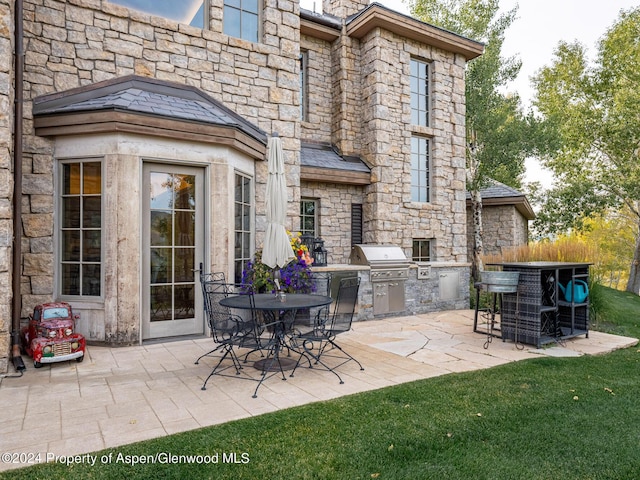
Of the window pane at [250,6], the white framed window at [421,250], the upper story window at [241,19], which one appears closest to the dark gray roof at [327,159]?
the white framed window at [421,250]

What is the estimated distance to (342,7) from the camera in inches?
446

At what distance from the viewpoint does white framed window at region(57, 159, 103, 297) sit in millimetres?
5312

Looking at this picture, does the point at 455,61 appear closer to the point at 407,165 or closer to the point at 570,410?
the point at 407,165

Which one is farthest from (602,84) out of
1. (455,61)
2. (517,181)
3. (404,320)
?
(404,320)

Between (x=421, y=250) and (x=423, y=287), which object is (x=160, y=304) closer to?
(x=423, y=287)

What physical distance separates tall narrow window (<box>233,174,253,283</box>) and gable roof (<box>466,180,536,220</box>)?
30.8 feet

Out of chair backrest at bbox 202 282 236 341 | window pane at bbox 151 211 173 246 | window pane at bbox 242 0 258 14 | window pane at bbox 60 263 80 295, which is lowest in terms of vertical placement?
chair backrest at bbox 202 282 236 341

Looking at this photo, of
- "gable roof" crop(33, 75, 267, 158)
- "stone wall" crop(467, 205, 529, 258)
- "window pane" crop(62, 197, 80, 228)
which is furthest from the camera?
"stone wall" crop(467, 205, 529, 258)

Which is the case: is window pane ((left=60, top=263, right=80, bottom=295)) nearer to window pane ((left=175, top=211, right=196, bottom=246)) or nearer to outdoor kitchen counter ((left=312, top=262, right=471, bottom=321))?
window pane ((left=175, top=211, right=196, bottom=246))

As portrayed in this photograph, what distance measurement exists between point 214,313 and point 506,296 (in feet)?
13.1

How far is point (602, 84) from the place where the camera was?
1375 centimetres

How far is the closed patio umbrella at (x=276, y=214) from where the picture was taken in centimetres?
476

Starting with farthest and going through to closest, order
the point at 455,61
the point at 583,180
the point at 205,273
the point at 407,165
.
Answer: the point at 583,180
the point at 455,61
the point at 407,165
the point at 205,273

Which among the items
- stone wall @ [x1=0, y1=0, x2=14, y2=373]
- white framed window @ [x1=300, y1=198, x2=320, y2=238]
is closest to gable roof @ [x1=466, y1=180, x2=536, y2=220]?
white framed window @ [x1=300, y1=198, x2=320, y2=238]
